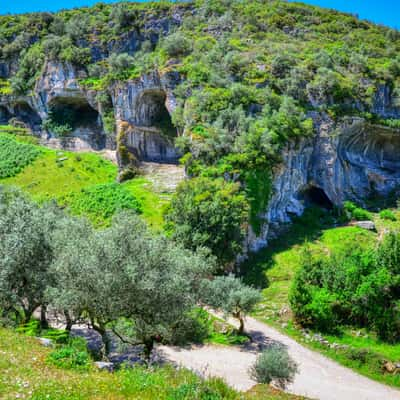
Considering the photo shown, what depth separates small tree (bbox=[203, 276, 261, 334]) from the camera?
1953cm

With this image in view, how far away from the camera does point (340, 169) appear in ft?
129

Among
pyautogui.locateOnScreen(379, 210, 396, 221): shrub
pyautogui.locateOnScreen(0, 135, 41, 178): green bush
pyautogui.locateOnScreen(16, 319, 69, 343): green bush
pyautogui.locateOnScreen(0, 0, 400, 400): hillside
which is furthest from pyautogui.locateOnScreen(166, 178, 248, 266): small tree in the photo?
pyautogui.locateOnScreen(0, 135, 41, 178): green bush

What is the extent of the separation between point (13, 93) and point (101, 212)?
3330cm

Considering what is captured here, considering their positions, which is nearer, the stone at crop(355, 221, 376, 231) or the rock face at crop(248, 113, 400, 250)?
the stone at crop(355, 221, 376, 231)

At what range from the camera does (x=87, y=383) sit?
352 inches

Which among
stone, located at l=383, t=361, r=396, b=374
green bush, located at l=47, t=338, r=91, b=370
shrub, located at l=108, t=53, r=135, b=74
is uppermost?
shrub, located at l=108, t=53, r=135, b=74

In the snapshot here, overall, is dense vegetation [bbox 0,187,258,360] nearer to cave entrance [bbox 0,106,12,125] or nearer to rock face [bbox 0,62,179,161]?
rock face [bbox 0,62,179,161]

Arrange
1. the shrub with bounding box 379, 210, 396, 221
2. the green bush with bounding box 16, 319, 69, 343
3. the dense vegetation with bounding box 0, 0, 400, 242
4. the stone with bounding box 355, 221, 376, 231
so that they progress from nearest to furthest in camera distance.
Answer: the green bush with bounding box 16, 319, 69, 343
the stone with bounding box 355, 221, 376, 231
the dense vegetation with bounding box 0, 0, 400, 242
the shrub with bounding box 379, 210, 396, 221

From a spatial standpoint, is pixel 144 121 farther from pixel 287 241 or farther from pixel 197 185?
pixel 287 241

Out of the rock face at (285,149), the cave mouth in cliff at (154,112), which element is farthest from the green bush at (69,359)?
the cave mouth in cliff at (154,112)

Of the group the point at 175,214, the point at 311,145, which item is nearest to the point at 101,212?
the point at 175,214

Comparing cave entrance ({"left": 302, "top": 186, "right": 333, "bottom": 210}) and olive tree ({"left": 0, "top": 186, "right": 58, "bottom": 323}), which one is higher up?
cave entrance ({"left": 302, "top": 186, "right": 333, "bottom": 210})

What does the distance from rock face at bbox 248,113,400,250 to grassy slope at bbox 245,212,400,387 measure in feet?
6.57

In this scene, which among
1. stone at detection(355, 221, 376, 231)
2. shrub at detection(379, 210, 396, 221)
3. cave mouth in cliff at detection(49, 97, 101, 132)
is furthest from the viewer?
cave mouth in cliff at detection(49, 97, 101, 132)
